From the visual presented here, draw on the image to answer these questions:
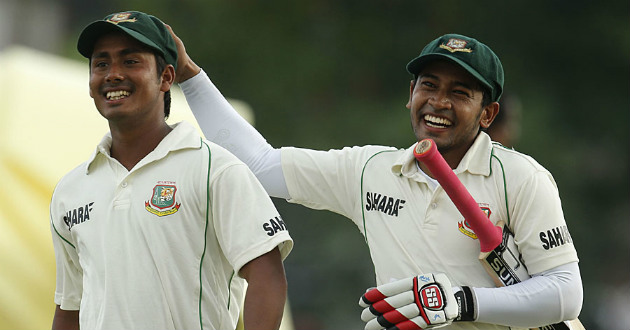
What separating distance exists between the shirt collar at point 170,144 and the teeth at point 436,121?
761mm

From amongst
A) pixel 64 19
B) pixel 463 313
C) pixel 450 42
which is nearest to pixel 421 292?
pixel 463 313

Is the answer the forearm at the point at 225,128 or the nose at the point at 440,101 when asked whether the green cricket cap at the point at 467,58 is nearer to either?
the nose at the point at 440,101

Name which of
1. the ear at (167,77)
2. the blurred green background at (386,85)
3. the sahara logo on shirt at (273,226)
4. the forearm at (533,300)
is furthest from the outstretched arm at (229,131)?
the blurred green background at (386,85)

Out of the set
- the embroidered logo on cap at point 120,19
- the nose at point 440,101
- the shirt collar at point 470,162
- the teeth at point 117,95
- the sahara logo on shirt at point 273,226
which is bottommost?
the sahara logo on shirt at point 273,226

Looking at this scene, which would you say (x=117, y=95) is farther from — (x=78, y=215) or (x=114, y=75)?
(x=78, y=215)

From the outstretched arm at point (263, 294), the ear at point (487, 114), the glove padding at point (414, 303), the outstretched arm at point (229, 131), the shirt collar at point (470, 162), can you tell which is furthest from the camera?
the outstretched arm at point (229, 131)

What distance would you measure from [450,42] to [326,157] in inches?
23.4

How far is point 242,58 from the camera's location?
1429cm

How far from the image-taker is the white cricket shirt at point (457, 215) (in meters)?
3.80

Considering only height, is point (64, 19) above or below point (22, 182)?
above

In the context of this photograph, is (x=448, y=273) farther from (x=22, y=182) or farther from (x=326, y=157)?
(x=22, y=182)

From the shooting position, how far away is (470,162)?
12.8 feet

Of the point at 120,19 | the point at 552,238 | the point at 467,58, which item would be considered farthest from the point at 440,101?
the point at 120,19

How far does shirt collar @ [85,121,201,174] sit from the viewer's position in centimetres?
375
